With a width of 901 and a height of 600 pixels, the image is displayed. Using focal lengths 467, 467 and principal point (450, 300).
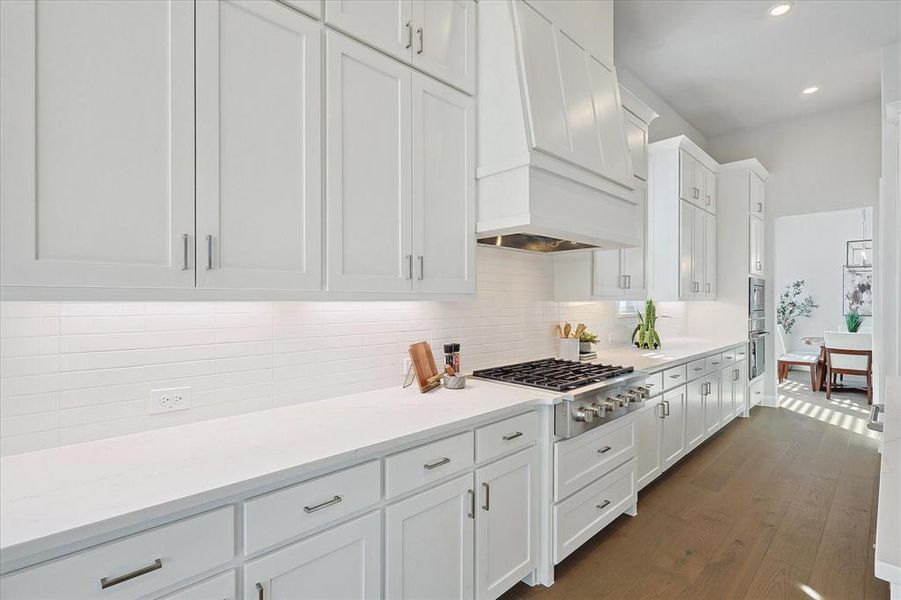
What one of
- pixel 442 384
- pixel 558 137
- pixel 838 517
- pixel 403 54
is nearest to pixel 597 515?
pixel 442 384

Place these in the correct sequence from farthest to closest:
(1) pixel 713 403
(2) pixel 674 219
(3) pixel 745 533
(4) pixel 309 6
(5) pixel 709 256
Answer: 1. (5) pixel 709 256
2. (2) pixel 674 219
3. (1) pixel 713 403
4. (3) pixel 745 533
5. (4) pixel 309 6

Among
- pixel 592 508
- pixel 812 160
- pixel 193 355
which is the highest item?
pixel 812 160

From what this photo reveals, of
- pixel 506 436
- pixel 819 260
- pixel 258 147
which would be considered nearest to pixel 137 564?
pixel 258 147

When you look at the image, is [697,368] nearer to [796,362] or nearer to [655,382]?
[655,382]

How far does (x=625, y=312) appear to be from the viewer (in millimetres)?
4359

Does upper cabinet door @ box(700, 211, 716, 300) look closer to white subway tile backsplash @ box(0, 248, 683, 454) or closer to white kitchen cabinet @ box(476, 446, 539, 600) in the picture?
white subway tile backsplash @ box(0, 248, 683, 454)

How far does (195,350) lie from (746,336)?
5460 millimetres

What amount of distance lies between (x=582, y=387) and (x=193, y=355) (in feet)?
5.61

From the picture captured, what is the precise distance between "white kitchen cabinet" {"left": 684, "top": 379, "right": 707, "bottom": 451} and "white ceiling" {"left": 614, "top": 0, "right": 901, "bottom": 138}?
2865mm

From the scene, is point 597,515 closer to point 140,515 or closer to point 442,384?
point 442,384

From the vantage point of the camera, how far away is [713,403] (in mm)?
4242

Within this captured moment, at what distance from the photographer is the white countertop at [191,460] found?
3.21 ft

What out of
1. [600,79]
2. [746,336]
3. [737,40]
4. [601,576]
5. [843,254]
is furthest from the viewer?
[843,254]

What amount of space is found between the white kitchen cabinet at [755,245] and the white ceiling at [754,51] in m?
1.28
